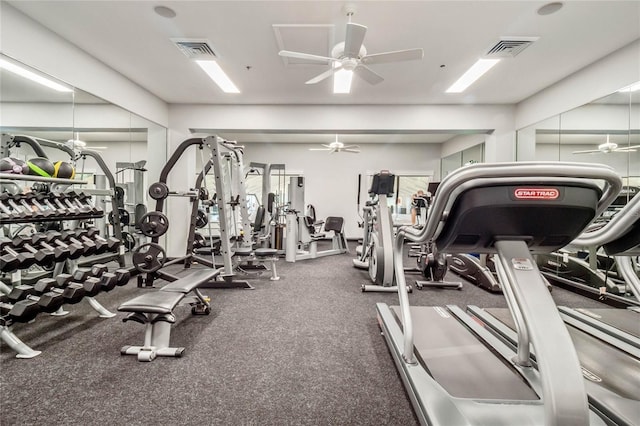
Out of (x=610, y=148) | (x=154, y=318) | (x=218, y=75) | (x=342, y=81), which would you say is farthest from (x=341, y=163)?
(x=154, y=318)

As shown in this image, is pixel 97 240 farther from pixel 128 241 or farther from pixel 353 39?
pixel 353 39

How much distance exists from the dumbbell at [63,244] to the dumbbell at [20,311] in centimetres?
43

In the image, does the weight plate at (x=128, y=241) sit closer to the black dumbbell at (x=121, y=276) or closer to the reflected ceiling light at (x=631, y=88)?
the black dumbbell at (x=121, y=276)

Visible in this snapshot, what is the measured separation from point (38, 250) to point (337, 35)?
3.48 m

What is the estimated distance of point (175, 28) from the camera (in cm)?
311

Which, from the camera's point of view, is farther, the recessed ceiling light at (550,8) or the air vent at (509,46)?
the air vent at (509,46)

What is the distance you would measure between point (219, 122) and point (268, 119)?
97 centimetres

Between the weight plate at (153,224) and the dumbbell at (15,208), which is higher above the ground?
the dumbbell at (15,208)

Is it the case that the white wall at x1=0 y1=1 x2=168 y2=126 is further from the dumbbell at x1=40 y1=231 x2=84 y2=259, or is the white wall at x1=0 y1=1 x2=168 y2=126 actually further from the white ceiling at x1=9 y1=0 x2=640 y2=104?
the dumbbell at x1=40 y1=231 x2=84 y2=259

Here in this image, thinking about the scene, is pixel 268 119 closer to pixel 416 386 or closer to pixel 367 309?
pixel 367 309

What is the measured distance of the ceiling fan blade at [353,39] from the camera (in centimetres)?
240

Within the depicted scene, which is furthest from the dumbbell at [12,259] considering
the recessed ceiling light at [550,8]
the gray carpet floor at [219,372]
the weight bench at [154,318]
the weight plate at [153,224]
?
the recessed ceiling light at [550,8]

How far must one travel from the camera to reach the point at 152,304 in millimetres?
1974

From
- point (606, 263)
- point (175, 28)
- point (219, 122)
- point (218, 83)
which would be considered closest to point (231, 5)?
point (175, 28)
